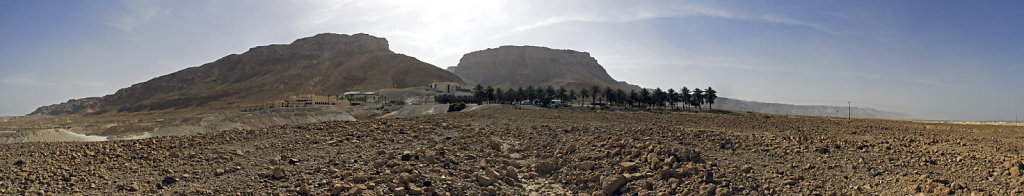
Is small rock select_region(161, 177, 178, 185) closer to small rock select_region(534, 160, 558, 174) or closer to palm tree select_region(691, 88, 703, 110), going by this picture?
small rock select_region(534, 160, 558, 174)

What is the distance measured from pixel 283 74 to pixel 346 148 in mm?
176491

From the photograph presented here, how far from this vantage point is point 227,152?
13180 millimetres

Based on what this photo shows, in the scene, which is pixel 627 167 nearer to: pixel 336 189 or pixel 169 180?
pixel 336 189

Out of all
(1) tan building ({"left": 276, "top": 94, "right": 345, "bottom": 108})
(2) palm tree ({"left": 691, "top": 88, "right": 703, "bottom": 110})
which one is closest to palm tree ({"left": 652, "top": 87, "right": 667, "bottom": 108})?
(2) palm tree ({"left": 691, "top": 88, "right": 703, "bottom": 110})

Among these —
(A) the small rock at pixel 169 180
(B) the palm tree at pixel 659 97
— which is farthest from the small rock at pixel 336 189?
(B) the palm tree at pixel 659 97

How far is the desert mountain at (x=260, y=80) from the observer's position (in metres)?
147

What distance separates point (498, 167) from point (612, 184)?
3.57 meters

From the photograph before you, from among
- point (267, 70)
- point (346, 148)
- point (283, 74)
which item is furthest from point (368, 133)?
point (267, 70)

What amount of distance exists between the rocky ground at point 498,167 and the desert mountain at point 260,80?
132 metres

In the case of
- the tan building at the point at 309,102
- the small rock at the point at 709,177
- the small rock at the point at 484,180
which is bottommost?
the small rock at the point at 484,180

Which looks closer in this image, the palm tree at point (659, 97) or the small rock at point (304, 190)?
the small rock at point (304, 190)

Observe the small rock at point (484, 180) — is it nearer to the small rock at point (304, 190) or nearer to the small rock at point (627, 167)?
the small rock at point (627, 167)

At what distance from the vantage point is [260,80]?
16650 centimetres

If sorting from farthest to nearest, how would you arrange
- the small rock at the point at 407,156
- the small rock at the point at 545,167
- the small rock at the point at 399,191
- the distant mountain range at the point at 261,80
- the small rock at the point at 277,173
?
Result: the distant mountain range at the point at 261,80 < the small rock at the point at 545,167 < the small rock at the point at 407,156 < the small rock at the point at 277,173 < the small rock at the point at 399,191
